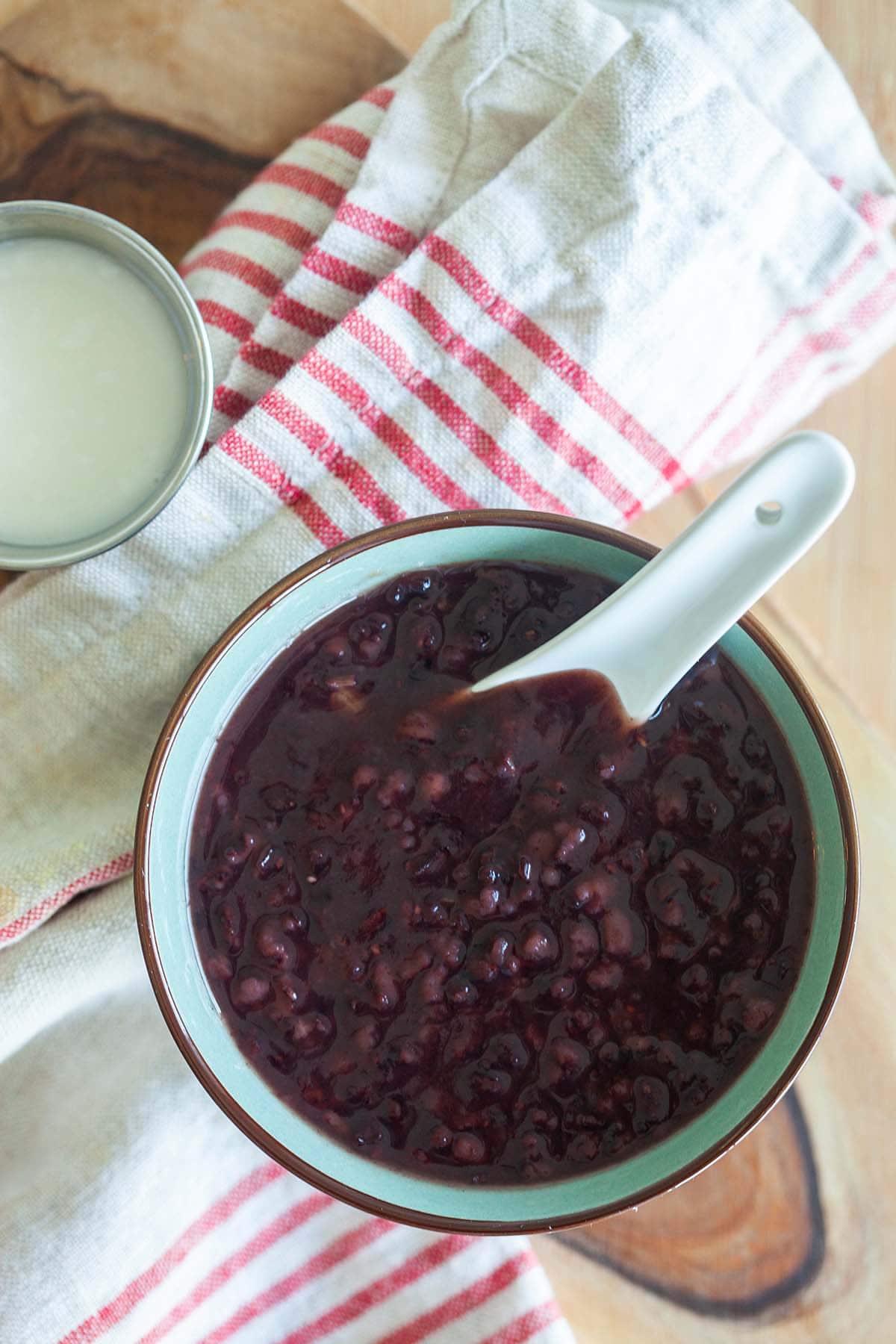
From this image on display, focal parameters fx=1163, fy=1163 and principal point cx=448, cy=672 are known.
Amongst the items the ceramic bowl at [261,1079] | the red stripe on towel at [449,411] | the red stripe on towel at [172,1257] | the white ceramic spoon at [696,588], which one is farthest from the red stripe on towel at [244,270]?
the red stripe on towel at [172,1257]

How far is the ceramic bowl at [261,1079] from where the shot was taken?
945 millimetres

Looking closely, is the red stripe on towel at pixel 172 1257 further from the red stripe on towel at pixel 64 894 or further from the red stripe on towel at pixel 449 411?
the red stripe on towel at pixel 449 411

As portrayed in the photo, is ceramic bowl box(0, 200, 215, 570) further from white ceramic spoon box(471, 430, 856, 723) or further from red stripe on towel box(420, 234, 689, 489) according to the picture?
white ceramic spoon box(471, 430, 856, 723)

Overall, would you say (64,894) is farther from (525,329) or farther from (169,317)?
(525,329)

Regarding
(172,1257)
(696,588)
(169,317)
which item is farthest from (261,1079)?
(169,317)

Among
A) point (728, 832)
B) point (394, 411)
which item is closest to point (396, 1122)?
point (728, 832)

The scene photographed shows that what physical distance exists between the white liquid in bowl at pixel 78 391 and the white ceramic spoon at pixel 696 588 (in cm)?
48

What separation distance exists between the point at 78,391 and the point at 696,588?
2.19ft

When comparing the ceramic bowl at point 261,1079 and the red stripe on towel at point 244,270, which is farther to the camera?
the red stripe on towel at point 244,270

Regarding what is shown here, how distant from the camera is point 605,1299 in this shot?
1.22 m

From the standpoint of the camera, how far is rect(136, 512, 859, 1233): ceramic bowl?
37.2 inches

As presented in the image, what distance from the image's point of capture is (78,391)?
1197 mm

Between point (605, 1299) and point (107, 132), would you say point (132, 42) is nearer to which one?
point (107, 132)

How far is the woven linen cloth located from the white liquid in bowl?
54 mm
